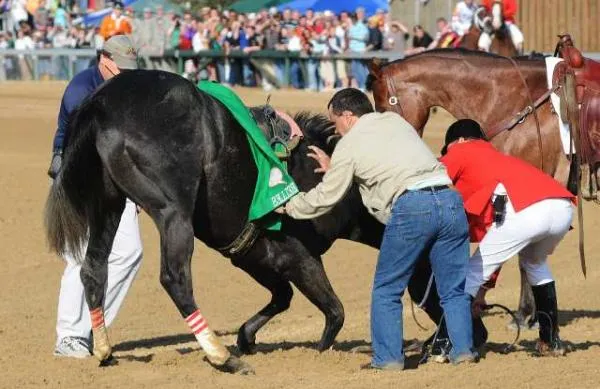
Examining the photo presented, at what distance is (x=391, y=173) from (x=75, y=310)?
7.99ft

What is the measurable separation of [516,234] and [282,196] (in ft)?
4.53

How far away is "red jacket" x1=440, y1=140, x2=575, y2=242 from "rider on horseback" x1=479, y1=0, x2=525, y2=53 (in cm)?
1088

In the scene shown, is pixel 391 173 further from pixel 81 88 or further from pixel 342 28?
pixel 342 28

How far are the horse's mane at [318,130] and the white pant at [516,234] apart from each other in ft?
4.15

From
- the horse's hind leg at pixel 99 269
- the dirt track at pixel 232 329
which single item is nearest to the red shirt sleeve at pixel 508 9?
the dirt track at pixel 232 329

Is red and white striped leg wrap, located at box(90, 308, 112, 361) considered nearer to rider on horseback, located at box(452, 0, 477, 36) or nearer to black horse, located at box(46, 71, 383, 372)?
black horse, located at box(46, 71, 383, 372)

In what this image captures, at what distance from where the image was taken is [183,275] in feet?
24.4

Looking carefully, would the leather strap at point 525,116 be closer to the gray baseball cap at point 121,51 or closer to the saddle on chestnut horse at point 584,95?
the saddle on chestnut horse at point 584,95

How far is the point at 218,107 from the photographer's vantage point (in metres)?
7.66

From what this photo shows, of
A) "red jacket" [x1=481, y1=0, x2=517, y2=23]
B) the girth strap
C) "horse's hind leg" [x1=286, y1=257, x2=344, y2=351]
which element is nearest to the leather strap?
"horse's hind leg" [x1=286, y1=257, x2=344, y2=351]

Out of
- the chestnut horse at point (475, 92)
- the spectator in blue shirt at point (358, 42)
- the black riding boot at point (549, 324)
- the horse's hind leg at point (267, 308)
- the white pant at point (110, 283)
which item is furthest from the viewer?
the spectator in blue shirt at point (358, 42)

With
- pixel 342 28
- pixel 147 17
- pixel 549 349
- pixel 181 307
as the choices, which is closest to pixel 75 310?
pixel 181 307

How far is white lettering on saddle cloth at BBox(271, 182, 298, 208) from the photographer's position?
772cm

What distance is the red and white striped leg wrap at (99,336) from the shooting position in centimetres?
783
